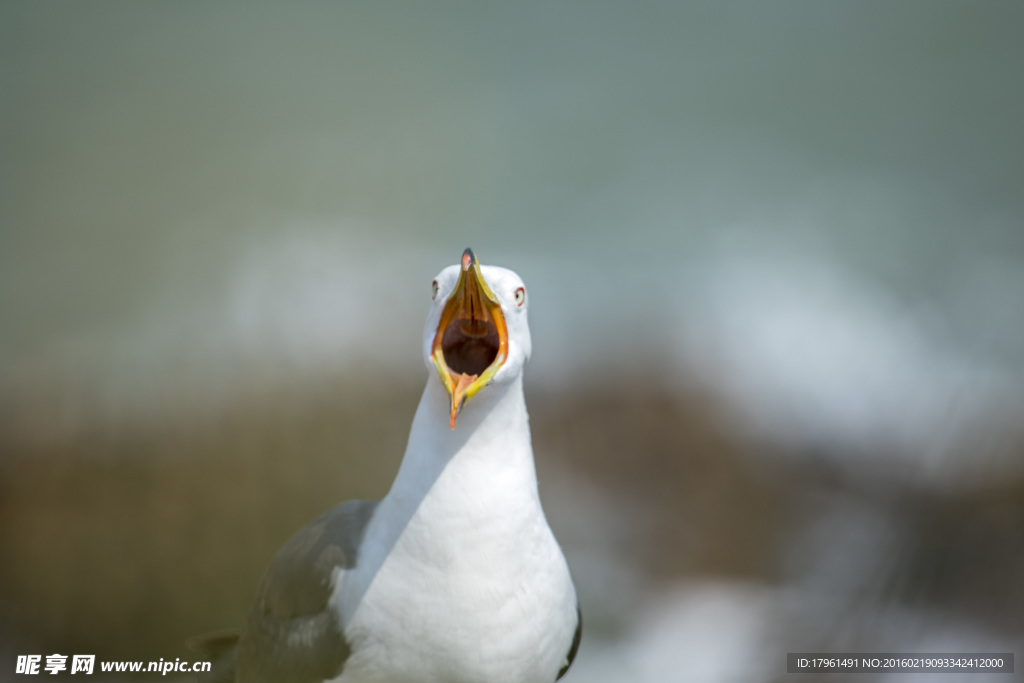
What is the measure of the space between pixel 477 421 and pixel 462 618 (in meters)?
0.22

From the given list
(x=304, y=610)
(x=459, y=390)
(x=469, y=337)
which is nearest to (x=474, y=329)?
(x=469, y=337)

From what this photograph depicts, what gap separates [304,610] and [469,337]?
409 mm

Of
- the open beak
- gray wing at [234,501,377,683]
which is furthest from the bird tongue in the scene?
gray wing at [234,501,377,683]

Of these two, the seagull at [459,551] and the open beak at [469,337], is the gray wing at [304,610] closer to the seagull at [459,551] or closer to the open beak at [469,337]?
the seagull at [459,551]

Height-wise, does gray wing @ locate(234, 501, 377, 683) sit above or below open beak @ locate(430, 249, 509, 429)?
below

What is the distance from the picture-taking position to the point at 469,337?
0.89m

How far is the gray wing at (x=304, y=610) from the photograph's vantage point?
0.93 meters

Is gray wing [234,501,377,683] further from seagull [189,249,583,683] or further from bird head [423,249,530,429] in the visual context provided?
bird head [423,249,530,429]

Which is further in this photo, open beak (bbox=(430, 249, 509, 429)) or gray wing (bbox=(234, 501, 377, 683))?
gray wing (bbox=(234, 501, 377, 683))

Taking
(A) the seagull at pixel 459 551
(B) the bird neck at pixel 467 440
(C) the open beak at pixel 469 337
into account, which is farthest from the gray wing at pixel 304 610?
(C) the open beak at pixel 469 337

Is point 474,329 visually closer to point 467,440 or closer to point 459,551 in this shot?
point 467,440

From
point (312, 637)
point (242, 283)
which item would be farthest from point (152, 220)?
point (312, 637)

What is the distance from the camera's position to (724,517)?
1.93 m

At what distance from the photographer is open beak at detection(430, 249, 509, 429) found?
776 millimetres
